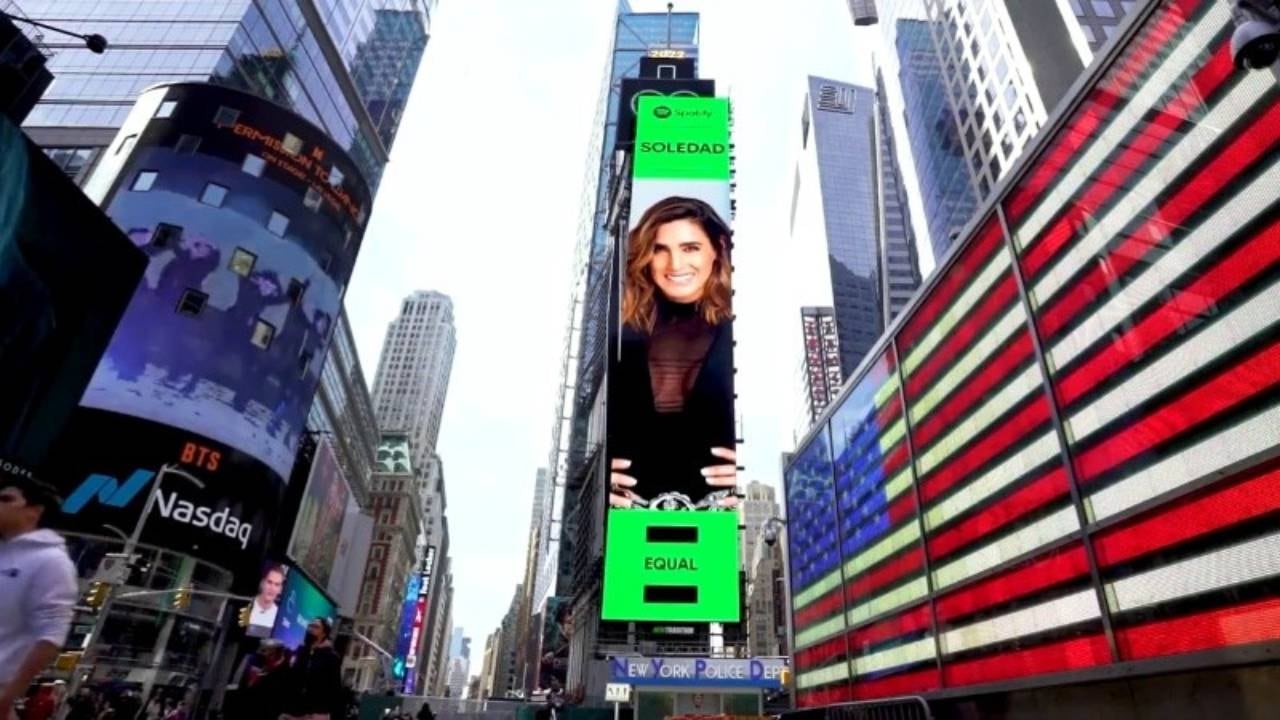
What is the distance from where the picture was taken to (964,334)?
20391 mm

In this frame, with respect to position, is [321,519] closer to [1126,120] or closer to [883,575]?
[883,575]

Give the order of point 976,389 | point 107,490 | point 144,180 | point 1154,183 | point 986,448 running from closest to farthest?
point 1154,183, point 986,448, point 976,389, point 107,490, point 144,180

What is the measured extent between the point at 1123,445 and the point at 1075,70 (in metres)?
71.7

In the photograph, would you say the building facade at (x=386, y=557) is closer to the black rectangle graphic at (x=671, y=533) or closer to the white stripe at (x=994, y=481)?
the black rectangle graphic at (x=671, y=533)

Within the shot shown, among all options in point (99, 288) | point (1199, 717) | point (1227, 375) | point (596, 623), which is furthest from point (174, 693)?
point (1227, 375)

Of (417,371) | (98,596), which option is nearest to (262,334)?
(98,596)

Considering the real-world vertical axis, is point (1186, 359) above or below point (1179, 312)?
below

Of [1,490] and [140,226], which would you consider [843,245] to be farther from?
[1,490]

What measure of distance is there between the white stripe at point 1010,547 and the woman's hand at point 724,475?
1275 inches

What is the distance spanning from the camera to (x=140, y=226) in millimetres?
34812

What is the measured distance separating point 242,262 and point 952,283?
35.2 m

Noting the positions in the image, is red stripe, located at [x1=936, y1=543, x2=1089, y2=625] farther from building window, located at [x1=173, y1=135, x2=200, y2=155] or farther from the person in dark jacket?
building window, located at [x1=173, y1=135, x2=200, y2=155]

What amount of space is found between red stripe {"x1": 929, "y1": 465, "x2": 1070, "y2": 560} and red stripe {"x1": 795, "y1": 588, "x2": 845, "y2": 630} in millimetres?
9367

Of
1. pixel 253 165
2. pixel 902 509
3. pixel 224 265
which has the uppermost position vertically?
pixel 253 165
